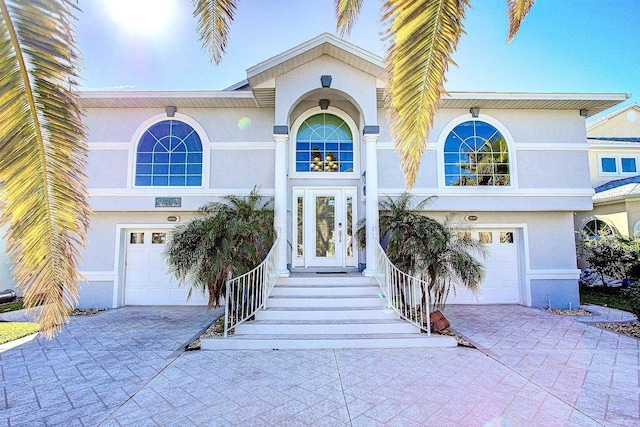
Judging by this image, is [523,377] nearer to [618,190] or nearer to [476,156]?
[476,156]

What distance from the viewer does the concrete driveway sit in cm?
320

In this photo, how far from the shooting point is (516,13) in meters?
3.96

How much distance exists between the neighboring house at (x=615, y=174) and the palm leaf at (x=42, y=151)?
15.2 metres

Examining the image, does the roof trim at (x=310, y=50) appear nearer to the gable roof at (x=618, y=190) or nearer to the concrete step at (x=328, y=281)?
the concrete step at (x=328, y=281)

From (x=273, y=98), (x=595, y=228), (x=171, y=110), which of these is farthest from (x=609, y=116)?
(x=171, y=110)

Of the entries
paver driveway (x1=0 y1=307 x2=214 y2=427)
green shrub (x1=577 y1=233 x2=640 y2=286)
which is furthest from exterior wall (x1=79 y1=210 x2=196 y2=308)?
green shrub (x1=577 y1=233 x2=640 y2=286)

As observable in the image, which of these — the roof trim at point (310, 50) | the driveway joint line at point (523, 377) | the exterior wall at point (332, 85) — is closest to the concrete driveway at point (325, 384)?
the driveway joint line at point (523, 377)

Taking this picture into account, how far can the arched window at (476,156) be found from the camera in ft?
28.1

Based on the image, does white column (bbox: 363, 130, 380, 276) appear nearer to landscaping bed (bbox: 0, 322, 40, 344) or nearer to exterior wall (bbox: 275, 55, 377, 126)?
exterior wall (bbox: 275, 55, 377, 126)

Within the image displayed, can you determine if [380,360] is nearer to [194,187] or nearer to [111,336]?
[111,336]

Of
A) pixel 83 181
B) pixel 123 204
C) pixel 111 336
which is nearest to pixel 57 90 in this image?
pixel 83 181

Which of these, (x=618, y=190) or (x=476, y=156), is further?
(x=618, y=190)

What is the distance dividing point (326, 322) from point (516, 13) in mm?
5368

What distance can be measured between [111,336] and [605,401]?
753 centimetres
